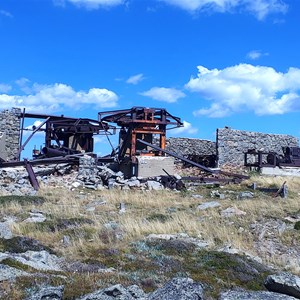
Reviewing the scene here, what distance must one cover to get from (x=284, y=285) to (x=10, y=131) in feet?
72.2

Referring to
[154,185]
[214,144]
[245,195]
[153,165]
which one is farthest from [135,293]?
[214,144]

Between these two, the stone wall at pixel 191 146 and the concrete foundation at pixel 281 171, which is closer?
the concrete foundation at pixel 281 171

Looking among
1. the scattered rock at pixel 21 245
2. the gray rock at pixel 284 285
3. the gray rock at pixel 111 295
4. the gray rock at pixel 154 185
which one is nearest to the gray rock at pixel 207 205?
the gray rock at pixel 154 185

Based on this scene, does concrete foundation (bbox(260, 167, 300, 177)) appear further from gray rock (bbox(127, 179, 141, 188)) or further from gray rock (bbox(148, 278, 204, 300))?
gray rock (bbox(148, 278, 204, 300))

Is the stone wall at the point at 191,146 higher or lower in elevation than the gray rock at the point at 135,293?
higher

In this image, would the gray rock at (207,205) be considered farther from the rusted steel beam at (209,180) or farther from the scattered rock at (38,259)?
the scattered rock at (38,259)

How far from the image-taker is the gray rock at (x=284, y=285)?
5908 millimetres

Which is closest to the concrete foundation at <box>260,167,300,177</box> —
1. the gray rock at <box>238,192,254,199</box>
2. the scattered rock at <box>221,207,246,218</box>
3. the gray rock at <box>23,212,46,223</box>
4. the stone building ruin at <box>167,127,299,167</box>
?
the stone building ruin at <box>167,127,299,167</box>

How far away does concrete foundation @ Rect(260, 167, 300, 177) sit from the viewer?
25062 millimetres

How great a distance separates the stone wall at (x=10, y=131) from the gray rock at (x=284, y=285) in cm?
2144

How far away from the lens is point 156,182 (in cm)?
1898

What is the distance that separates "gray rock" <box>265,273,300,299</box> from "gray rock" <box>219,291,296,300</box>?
0.72ft

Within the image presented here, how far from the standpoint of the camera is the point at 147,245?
862 cm

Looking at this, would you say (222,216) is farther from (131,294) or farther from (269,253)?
(131,294)
